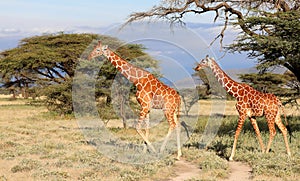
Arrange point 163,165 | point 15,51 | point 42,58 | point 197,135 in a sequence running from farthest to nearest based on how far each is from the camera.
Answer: point 15,51
point 42,58
point 197,135
point 163,165

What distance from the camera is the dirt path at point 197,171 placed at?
29.7 ft

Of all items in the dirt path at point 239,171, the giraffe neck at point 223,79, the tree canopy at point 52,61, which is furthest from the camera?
the tree canopy at point 52,61

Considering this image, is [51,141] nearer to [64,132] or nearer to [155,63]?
[64,132]

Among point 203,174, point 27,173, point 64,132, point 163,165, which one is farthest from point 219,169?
point 64,132

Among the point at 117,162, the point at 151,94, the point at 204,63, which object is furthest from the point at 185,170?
the point at 204,63

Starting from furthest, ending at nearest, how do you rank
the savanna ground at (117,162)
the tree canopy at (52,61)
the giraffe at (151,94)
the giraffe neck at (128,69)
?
the tree canopy at (52,61), the giraffe neck at (128,69), the giraffe at (151,94), the savanna ground at (117,162)

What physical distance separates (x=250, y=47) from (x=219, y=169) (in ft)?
19.4

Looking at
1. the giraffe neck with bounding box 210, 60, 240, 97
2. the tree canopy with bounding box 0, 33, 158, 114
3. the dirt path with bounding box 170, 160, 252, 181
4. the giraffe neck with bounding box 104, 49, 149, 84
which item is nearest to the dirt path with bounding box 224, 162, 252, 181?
the dirt path with bounding box 170, 160, 252, 181

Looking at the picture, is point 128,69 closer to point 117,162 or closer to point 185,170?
point 117,162

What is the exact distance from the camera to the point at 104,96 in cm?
1825

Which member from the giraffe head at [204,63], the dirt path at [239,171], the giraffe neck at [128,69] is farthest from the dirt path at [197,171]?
the giraffe head at [204,63]

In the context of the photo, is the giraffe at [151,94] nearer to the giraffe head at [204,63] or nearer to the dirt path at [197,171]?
the dirt path at [197,171]

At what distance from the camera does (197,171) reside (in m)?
9.70

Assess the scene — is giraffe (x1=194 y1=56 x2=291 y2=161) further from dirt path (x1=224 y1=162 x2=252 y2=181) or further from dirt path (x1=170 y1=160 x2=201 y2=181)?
dirt path (x1=170 y1=160 x2=201 y2=181)
